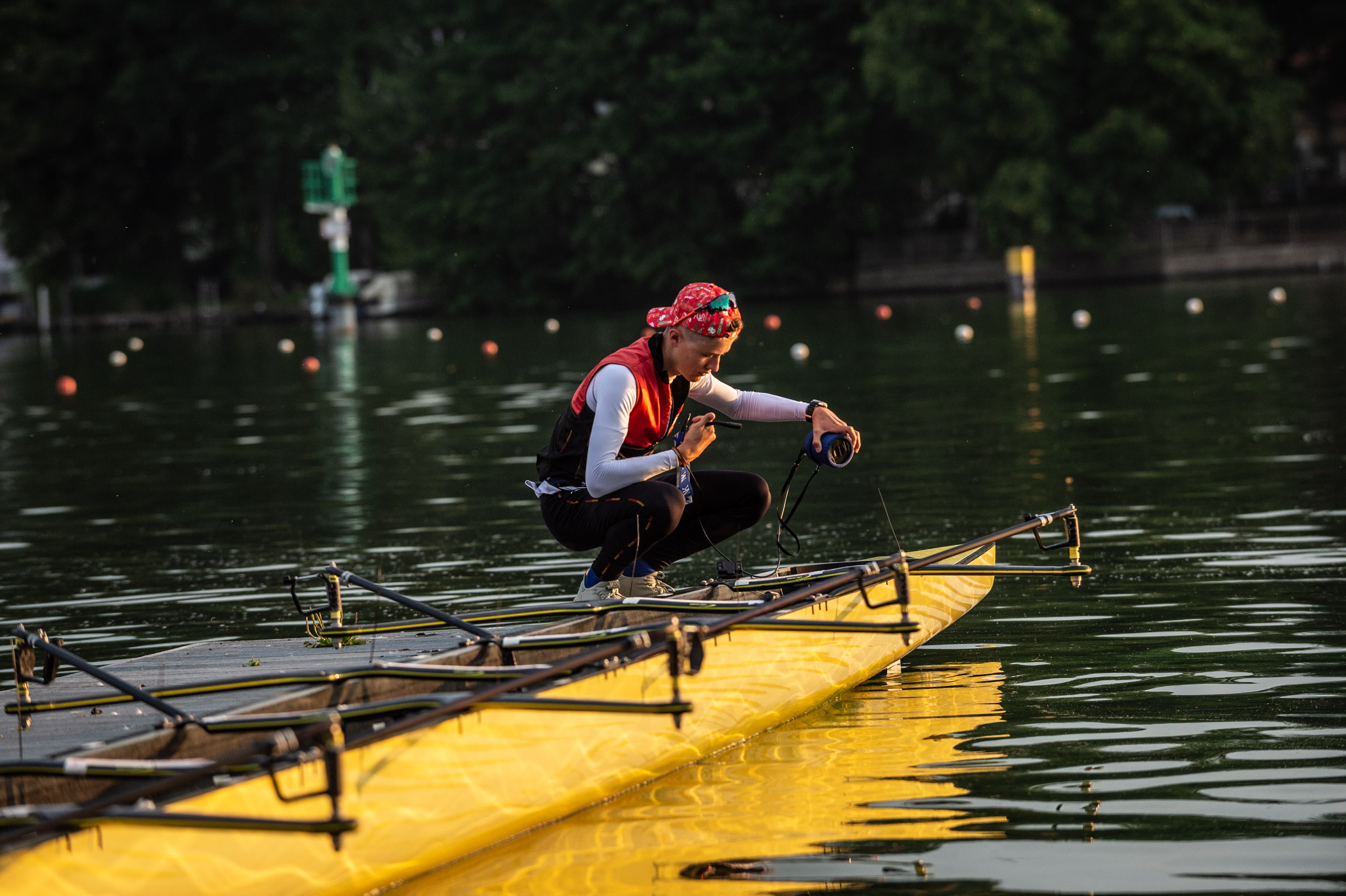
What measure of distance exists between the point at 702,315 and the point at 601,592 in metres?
1.37

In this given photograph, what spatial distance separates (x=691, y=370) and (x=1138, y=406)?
1173 cm

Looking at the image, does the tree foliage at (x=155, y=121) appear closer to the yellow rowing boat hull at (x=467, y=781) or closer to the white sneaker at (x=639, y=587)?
the white sneaker at (x=639, y=587)

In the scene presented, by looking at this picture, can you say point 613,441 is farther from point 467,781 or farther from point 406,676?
point 467,781

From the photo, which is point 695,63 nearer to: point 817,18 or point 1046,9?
point 817,18

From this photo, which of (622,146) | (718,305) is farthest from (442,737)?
(622,146)

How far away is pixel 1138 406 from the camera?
17953 mm

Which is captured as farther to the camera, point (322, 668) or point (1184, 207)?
point (1184, 207)

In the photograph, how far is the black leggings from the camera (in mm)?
7320

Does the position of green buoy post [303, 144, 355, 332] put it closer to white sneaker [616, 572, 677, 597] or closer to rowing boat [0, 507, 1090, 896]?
white sneaker [616, 572, 677, 597]

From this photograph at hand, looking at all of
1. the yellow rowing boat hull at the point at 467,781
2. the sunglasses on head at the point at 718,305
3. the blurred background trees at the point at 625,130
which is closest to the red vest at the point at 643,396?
the sunglasses on head at the point at 718,305

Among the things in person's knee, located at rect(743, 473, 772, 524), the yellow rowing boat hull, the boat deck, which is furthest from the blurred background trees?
the yellow rowing boat hull

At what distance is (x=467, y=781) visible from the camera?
203 inches

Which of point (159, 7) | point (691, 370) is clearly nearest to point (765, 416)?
point (691, 370)

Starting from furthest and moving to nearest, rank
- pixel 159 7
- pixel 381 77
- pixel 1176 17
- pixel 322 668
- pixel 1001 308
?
1. pixel 159 7
2. pixel 381 77
3. pixel 1176 17
4. pixel 1001 308
5. pixel 322 668
